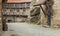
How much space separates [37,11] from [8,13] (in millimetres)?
4297

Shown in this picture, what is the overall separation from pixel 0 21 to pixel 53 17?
2935 millimetres

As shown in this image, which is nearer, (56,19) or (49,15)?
(56,19)

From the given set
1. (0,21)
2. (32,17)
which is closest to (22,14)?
(32,17)

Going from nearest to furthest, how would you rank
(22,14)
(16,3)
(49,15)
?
(49,15), (22,14), (16,3)

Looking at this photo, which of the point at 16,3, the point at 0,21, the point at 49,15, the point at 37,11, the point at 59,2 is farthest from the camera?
the point at 16,3

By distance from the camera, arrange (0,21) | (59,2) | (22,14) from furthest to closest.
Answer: (22,14), (59,2), (0,21)

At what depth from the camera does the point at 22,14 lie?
14.1m

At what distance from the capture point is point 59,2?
23.2 ft

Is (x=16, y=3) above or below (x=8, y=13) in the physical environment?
above

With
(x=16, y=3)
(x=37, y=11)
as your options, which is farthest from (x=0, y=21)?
(x=16, y=3)

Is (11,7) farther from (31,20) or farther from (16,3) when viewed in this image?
(31,20)

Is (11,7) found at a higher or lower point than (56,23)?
higher

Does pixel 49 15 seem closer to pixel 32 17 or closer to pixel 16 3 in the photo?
pixel 32 17

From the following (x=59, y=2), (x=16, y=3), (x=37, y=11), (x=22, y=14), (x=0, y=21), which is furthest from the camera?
(x=16, y=3)
